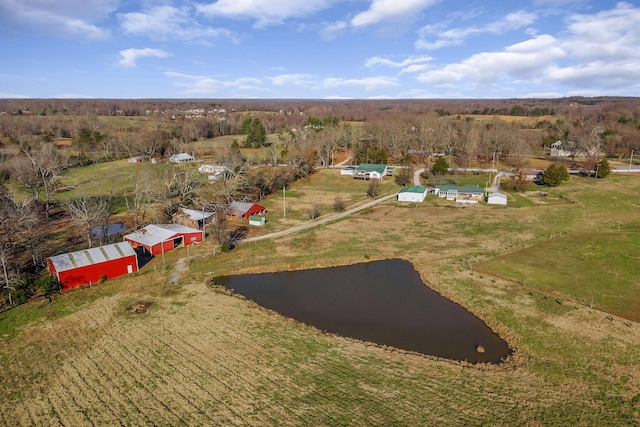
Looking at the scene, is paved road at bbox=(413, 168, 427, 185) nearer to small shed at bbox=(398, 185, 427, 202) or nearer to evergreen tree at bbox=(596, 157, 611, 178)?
small shed at bbox=(398, 185, 427, 202)

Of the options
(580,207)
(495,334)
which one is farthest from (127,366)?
(580,207)

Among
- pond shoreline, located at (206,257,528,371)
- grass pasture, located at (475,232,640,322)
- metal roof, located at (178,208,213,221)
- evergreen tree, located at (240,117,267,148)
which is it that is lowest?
pond shoreline, located at (206,257,528,371)

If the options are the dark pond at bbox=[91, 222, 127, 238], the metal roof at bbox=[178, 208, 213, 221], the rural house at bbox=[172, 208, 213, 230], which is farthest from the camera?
the metal roof at bbox=[178, 208, 213, 221]

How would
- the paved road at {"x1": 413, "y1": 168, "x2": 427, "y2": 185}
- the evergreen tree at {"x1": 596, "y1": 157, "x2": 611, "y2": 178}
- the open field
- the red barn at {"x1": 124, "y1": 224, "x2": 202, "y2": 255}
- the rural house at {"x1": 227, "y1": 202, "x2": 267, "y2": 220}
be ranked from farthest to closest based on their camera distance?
the paved road at {"x1": 413, "y1": 168, "x2": 427, "y2": 185} < the evergreen tree at {"x1": 596, "y1": 157, "x2": 611, "y2": 178} < the rural house at {"x1": 227, "y1": 202, "x2": 267, "y2": 220} < the red barn at {"x1": 124, "y1": 224, "x2": 202, "y2": 255} < the open field

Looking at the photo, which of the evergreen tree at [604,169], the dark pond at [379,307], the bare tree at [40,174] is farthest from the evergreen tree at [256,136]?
the dark pond at [379,307]

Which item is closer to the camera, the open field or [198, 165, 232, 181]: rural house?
the open field

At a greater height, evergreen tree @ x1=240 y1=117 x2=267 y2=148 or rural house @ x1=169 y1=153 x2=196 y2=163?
evergreen tree @ x1=240 y1=117 x2=267 y2=148

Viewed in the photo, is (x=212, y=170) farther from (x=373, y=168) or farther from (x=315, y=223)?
(x=315, y=223)

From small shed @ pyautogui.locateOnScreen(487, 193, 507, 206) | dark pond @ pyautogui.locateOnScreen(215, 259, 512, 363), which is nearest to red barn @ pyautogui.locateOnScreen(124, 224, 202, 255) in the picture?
dark pond @ pyautogui.locateOnScreen(215, 259, 512, 363)

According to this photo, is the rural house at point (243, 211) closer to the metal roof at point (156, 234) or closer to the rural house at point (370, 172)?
the metal roof at point (156, 234)

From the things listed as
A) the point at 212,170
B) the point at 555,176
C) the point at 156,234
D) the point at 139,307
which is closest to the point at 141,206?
the point at 156,234
